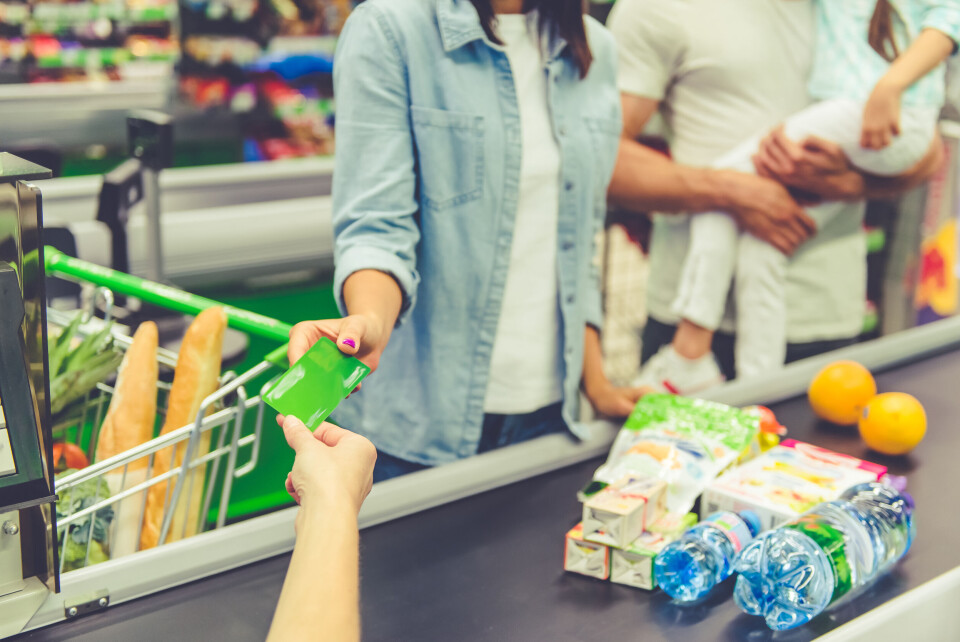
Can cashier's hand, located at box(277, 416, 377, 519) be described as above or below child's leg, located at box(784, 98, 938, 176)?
below

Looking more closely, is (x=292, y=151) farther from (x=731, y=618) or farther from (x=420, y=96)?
(x=731, y=618)

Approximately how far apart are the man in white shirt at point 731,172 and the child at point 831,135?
1.4 inches

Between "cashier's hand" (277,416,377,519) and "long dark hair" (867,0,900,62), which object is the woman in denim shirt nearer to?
"cashier's hand" (277,416,377,519)

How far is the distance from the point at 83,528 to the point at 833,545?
87 cm

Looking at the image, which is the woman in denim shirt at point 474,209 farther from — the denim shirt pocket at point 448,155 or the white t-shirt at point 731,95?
the white t-shirt at point 731,95

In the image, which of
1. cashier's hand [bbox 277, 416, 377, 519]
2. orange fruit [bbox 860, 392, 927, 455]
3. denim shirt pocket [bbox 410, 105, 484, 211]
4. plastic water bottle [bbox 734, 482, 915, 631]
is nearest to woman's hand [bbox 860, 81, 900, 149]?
orange fruit [bbox 860, 392, 927, 455]

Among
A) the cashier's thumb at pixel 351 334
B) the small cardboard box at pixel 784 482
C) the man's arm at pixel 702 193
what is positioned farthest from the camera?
the man's arm at pixel 702 193

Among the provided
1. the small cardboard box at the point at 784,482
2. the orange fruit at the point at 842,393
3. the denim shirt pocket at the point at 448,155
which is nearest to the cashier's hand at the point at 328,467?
the small cardboard box at the point at 784,482

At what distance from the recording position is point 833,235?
2.72 meters

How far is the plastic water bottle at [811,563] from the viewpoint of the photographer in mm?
1061

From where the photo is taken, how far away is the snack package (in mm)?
1291

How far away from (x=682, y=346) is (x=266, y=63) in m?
2.83

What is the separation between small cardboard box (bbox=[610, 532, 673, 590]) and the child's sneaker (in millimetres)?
1563

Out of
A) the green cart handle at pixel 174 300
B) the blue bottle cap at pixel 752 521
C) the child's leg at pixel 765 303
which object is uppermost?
the green cart handle at pixel 174 300
